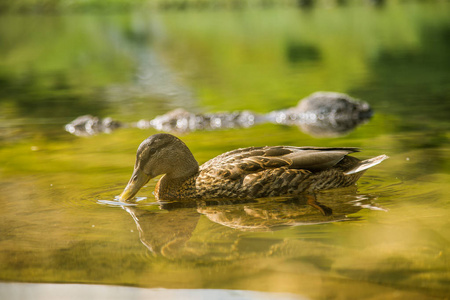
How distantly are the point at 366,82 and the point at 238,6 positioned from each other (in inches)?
3024

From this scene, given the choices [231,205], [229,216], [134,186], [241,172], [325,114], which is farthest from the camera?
[325,114]

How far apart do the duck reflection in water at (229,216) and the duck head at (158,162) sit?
0.33 m

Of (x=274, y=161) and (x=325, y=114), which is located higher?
(x=274, y=161)

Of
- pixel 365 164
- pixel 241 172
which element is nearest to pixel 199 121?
pixel 241 172

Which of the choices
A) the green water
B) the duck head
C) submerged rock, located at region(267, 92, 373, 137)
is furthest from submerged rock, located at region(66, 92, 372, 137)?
the duck head

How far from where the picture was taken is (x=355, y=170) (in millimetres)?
8719

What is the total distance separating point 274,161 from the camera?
28.1 ft

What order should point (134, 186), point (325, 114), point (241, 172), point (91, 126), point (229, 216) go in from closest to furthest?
point (229, 216) < point (241, 172) < point (134, 186) < point (91, 126) < point (325, 114)

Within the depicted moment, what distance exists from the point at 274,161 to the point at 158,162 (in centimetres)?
144

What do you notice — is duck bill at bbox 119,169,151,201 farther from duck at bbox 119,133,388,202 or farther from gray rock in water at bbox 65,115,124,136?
gray rock in water at bbox 65,115,124,136

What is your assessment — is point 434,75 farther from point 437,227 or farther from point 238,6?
point 238,6

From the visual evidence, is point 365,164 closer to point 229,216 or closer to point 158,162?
point 229,216

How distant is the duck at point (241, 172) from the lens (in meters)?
8.53

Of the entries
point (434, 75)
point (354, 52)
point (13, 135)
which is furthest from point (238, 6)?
point (13, 135)
